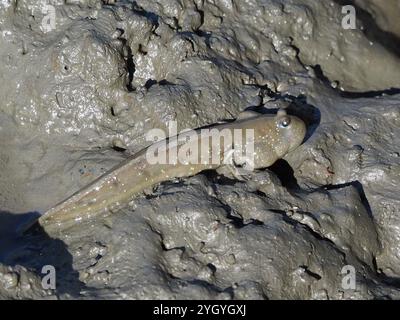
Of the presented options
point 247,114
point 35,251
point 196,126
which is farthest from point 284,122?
point 35,251

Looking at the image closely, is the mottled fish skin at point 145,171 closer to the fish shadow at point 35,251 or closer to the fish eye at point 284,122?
the fish eye at point 284,122

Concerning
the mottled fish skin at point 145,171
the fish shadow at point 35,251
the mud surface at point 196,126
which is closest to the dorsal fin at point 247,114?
the mottled fish skin at point 145,171

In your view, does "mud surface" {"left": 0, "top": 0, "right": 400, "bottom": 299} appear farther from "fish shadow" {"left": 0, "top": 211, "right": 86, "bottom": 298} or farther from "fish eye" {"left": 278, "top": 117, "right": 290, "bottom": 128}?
"fish eye" {"left": 278, "top": 117, "right": 290, "bottom": 128}

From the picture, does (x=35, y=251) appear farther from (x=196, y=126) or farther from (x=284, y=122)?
(x=284, y=122)

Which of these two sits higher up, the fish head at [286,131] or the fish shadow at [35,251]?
the fish head at [286,131]

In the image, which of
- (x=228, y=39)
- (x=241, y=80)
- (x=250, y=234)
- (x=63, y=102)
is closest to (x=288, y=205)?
(x=250, y=234)

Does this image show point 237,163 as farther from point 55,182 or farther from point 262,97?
point 55,182
